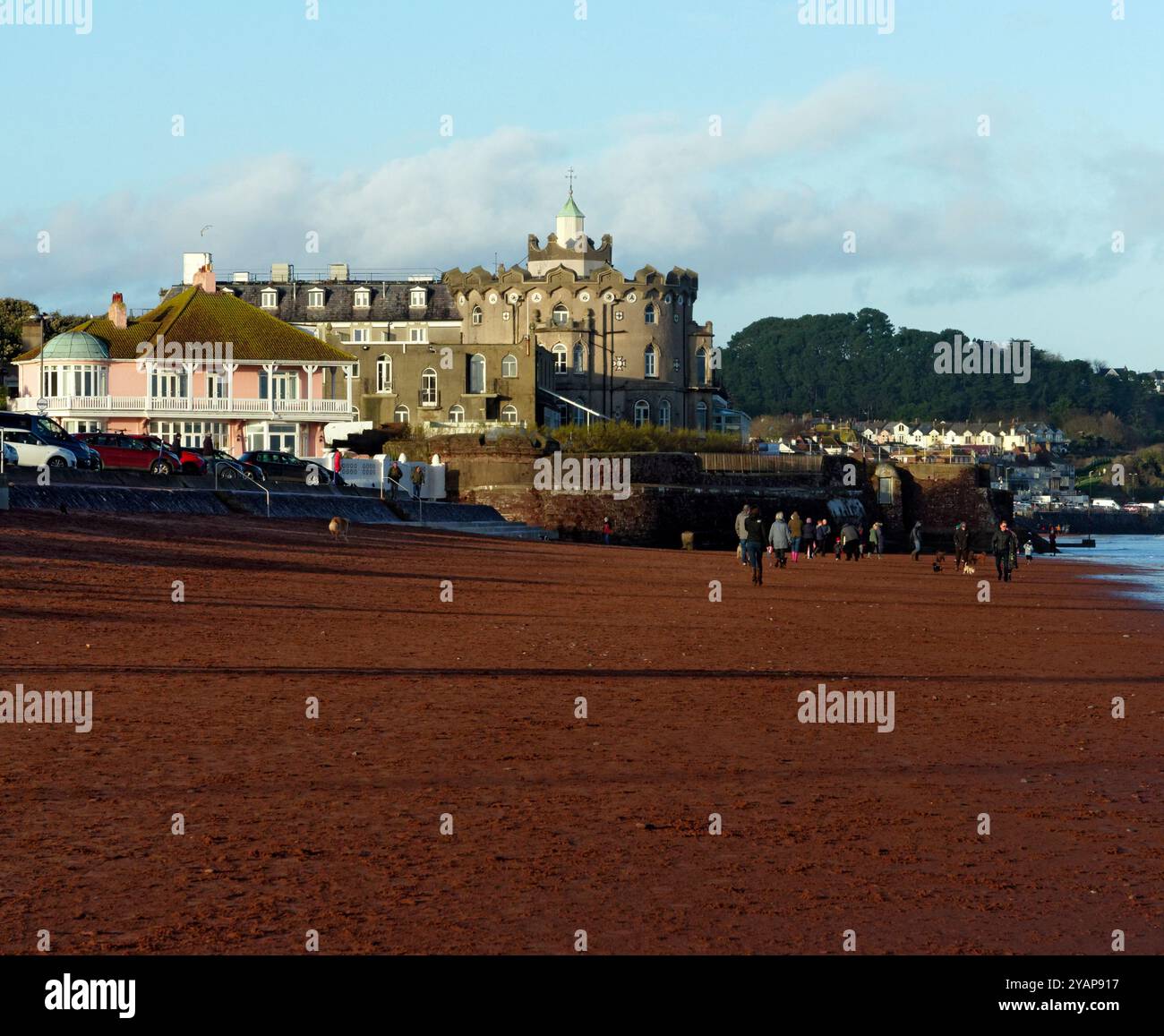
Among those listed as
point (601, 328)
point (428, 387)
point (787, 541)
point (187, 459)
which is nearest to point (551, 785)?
point (787, 541)

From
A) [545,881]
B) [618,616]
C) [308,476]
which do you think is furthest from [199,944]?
[308,476]

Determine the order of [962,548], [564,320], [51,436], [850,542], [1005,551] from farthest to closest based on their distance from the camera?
1. [564,320]
2. [850,542]
3. [962,548]
4. [51,436]
5. [1005,551]

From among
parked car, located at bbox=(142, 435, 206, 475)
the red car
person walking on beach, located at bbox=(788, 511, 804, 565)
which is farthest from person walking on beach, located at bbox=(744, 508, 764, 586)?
the red car

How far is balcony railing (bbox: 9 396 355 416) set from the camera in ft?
247

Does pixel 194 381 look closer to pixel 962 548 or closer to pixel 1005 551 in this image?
pixel 962 548

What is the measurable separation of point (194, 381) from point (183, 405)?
1578mm

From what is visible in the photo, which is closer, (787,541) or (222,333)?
(787,541)

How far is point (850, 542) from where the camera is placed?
60.0m

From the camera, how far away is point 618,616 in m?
27.0

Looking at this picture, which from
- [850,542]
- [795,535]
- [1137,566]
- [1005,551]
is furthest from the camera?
[1137,566]

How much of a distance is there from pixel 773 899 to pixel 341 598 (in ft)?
59.7

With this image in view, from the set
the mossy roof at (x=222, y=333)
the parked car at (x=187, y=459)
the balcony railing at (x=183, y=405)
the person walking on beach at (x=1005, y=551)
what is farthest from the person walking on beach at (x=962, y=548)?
the mossy roof at (x=222, y=333)

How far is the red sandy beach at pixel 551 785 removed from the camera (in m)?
9.03
